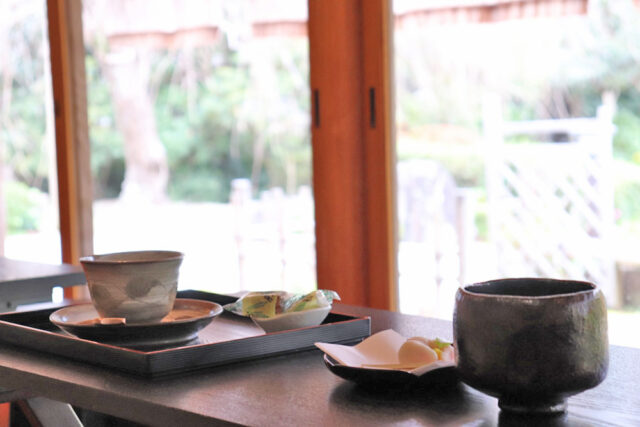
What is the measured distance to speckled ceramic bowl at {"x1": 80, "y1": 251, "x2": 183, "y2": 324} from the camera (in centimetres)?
94

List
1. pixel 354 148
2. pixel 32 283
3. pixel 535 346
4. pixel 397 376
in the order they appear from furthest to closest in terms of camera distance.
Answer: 1. pixel 354 148
2. pixel 32 283
3. pixel 397 376
4. pixel 535 346

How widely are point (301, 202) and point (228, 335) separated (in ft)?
6.08

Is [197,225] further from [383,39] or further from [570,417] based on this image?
[570,417]

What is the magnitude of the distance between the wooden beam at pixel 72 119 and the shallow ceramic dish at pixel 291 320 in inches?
110

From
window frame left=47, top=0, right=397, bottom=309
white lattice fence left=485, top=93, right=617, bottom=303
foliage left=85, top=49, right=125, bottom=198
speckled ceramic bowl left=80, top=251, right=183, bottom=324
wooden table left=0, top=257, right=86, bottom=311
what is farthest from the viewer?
foliage left=85, top=49, right=125, bottom=198

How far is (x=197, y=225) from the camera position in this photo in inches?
127

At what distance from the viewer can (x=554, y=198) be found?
239 centimetres

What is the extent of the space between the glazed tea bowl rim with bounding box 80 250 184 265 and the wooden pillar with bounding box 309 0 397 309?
1.62 meters

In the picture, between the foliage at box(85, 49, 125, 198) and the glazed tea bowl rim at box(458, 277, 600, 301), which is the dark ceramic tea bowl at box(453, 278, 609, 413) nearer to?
the glazed tea bowl rim at box(458, 277, 600, 301)

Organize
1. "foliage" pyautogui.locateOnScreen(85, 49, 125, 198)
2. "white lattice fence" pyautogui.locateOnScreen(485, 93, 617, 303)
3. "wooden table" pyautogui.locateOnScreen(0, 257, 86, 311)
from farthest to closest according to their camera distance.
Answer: "foliage" pyautogui.locateOnScreen(85, 49, 125, 198) → "white lattice fence" pyautogui.locateOnScreen(485, 93, 617, 303) → "wooden table" pyautogui.locateOnScreen(0, 257, 86, 311)

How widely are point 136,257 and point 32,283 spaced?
0.87 metres

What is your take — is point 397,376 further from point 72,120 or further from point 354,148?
point 72,120

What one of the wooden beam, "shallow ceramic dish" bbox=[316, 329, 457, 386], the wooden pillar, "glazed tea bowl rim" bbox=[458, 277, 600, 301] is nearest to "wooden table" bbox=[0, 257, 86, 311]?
the wooden pillar

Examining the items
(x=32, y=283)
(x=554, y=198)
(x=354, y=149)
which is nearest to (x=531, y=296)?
(x=32, y=283)
